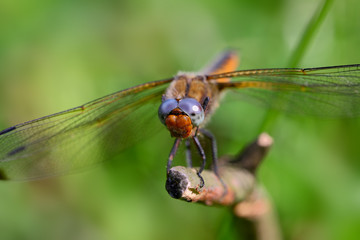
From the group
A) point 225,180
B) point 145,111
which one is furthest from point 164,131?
point 225,180

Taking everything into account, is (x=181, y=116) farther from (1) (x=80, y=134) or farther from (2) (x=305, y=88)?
(2) (x=305, y=88)

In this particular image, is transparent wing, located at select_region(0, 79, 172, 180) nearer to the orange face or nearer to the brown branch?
the orange face

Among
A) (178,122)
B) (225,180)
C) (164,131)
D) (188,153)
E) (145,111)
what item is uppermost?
(164,131)

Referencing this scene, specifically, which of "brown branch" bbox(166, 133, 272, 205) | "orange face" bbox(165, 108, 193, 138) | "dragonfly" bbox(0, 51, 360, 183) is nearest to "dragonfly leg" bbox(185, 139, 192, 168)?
"dragonfly" bbox(0, 51, 360, 183)

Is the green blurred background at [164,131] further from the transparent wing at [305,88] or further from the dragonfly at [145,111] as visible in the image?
the dragonfly at [145,111]

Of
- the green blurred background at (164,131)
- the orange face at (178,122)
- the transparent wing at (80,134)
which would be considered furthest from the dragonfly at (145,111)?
the green blurred background at (164,131)

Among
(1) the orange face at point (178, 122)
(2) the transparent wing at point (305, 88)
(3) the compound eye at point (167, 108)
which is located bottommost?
(1) the orange face at point (178, 122)
